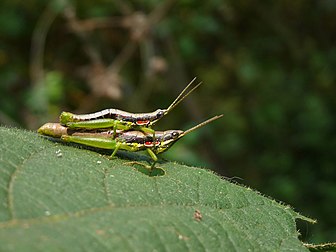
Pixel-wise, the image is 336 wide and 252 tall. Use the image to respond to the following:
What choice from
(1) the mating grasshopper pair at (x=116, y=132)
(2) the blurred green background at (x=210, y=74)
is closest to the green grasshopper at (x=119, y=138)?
(1) the mating grasshopper pair at (x=116, y=132)

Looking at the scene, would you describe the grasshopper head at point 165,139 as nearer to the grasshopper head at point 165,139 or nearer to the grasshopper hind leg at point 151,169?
the grasshopper head at point 165,139

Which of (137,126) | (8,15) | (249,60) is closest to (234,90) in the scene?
(249,60)

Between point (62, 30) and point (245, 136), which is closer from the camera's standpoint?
point (62, 30)

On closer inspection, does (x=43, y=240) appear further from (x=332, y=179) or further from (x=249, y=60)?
(x=249, y=60)

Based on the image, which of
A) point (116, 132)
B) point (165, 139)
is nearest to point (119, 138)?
point (116, 132)

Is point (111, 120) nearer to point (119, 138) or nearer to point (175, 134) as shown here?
point (119, 138)

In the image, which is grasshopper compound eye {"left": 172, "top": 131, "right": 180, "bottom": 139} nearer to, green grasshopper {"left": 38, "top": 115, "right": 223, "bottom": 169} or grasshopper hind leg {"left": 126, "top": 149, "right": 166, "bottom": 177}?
green grasshopper {"left": 38, "top": 115, "right": 223, "bottom": 169}
